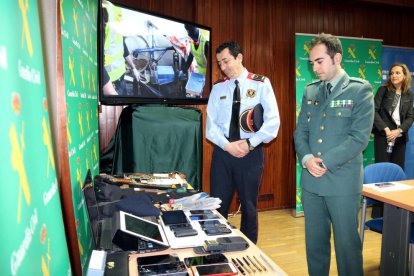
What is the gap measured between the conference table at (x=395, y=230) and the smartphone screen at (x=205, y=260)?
1.27m

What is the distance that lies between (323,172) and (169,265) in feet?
3.93

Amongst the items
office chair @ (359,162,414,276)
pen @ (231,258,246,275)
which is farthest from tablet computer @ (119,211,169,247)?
office chair @ (359,162,414,276)

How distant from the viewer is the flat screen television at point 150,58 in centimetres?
252

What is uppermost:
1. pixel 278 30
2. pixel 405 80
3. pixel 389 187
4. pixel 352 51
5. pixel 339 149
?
pixel 278 30

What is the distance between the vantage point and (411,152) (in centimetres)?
465

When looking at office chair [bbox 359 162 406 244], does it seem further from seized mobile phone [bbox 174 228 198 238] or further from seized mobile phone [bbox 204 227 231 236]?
seized mobile phone [bbox 174 228 198 238]

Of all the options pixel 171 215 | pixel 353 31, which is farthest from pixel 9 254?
pixel 353 31

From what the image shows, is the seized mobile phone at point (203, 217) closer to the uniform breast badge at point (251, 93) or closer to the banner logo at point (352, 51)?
the uniform breast badge at point (251, 93)

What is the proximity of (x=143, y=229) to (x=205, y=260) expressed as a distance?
0.87ft

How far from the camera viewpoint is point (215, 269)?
41.4 inches

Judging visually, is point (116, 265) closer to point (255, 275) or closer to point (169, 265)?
point (169, 265)

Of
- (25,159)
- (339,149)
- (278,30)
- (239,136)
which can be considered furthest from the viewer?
(278,30)

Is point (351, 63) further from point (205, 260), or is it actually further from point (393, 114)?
point (205, 260)

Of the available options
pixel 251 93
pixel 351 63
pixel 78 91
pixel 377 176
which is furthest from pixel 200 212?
pixel 351 63
